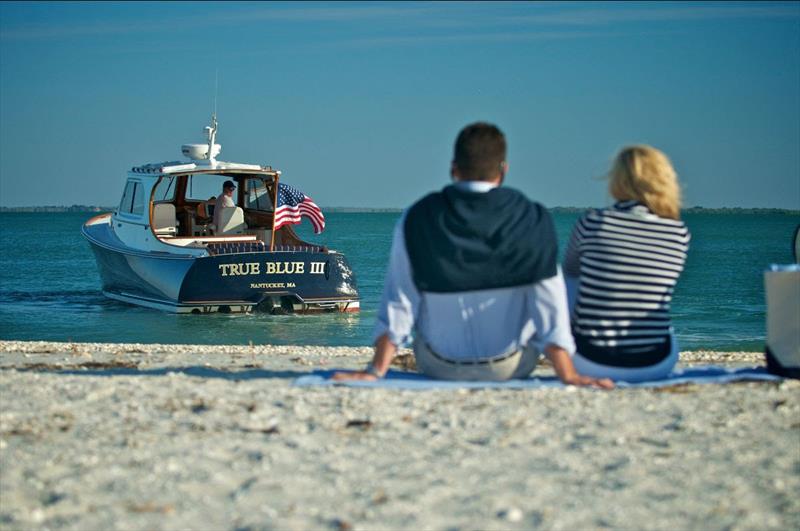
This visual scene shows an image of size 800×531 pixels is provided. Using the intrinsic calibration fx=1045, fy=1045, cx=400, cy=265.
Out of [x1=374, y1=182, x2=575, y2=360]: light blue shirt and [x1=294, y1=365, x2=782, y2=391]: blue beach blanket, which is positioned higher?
[x1=374, y1=182, x2=575, y2=360]: light blue shirt

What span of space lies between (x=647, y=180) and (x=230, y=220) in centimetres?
1351

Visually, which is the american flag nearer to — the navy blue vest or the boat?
the boat

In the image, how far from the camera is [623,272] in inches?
211

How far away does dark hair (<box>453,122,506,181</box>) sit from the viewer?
16.7 feet

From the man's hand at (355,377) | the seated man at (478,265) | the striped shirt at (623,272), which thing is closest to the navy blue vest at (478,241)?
the seated man at (478,265)

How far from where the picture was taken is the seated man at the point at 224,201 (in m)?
18.0

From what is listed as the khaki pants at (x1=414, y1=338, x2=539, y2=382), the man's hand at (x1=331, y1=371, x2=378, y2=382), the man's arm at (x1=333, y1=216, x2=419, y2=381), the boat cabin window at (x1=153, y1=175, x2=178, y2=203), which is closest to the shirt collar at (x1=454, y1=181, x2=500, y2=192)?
the man's arm at (x1=333, y1=216, x2=419, y2=381)

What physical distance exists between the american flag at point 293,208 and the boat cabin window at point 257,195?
0.54 metres

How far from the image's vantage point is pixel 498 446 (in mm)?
4434

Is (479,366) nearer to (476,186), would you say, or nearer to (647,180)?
(476,186)

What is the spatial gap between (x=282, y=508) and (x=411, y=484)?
0.52 meters

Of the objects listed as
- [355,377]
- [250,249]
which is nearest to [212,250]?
[250,249]

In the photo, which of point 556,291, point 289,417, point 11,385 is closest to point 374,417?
point 289,417

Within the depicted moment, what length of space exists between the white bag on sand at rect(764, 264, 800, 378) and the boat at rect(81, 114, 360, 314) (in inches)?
463
